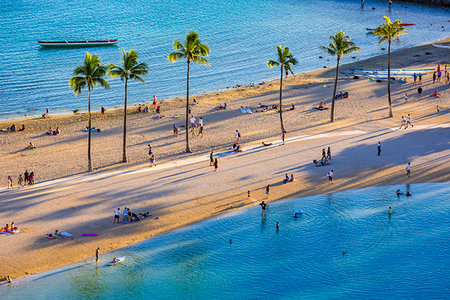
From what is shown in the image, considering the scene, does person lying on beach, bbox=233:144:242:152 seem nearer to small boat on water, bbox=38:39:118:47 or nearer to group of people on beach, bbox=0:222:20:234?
group of people on beach, bbox=0:222:20:234

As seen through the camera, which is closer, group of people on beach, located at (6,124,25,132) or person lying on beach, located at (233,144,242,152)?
person lying on beach, located at (233,144,242,152)

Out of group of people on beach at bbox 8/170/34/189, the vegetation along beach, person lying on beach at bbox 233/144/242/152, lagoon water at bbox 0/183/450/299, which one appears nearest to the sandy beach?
the vegetation along beach

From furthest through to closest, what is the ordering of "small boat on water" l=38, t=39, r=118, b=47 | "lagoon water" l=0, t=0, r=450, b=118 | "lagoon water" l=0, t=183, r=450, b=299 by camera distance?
"small boat on water" l=38, t=39, r=118, b=47, "lagoon water" l=0, t=0, r=450, b=118, "lagoon water" l=0, t=183, r=450, b=299

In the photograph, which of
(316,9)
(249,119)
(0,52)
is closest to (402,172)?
(249,119)

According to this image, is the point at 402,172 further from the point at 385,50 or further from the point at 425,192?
the point at 385,50

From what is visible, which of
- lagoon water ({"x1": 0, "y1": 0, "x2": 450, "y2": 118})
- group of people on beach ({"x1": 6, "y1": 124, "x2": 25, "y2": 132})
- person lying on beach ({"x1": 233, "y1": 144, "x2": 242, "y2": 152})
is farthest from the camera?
lagoon water ({"x1": 0, "y1": 0, "x2": 450, "y2": 118})

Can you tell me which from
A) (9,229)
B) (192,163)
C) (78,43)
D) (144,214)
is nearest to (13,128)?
(192,163)

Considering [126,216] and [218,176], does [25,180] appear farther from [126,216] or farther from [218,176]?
[218,176]
